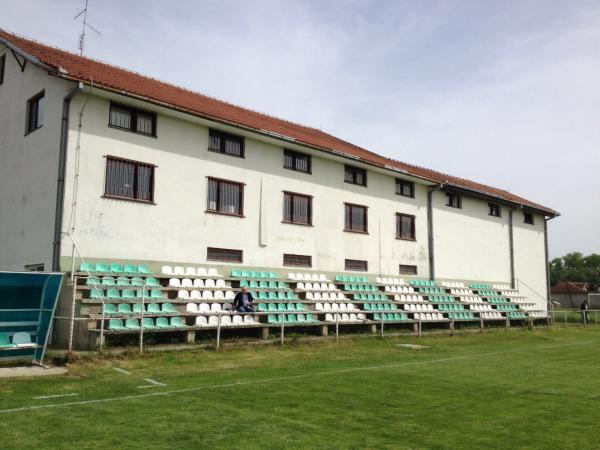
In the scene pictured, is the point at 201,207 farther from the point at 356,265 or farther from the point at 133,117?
the point at 356,265

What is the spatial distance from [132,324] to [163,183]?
218 inches

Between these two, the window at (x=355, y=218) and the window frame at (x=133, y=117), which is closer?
the window frame at (x=133, y=117)

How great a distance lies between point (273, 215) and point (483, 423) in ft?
47.3

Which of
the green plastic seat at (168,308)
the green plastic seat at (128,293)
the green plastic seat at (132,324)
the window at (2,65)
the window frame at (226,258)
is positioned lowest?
the green plastic seat at (132,324)

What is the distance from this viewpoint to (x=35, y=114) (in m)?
17.8

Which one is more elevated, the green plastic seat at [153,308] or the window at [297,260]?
the window at [297,260]

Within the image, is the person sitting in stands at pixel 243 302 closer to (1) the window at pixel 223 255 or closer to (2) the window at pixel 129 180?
(1) the window at pixel 223 255

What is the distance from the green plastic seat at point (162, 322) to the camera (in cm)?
1445

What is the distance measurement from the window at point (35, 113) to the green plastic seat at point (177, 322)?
773cm

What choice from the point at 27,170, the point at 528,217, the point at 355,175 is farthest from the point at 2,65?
the point at 528,217

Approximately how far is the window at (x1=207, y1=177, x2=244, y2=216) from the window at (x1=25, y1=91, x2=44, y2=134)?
5.73 m

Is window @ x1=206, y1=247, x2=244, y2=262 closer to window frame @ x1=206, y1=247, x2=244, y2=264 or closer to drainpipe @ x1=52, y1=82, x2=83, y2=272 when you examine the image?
window frame @ x1=206, y1=247, x2=244, y2=264

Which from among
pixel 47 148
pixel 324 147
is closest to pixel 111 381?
pixel 47 148

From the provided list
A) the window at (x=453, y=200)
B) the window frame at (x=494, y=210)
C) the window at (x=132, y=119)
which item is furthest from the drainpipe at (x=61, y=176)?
the window frame at (x=494, y=210)
